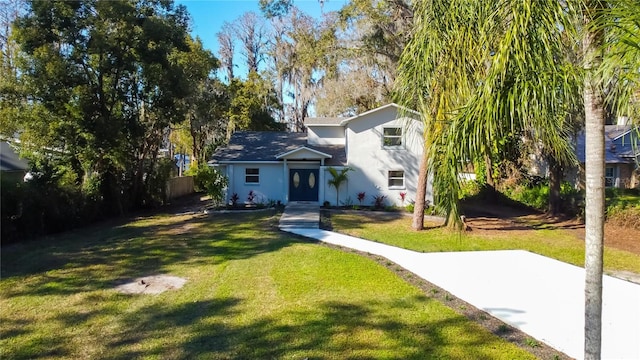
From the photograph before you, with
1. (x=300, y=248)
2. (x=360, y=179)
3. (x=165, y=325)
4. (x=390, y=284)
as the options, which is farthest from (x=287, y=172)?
(x=165, y=325)

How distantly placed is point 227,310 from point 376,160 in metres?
14.9

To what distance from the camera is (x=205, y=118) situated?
101 ft

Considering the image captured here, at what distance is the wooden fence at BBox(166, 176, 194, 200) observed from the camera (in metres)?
25.5

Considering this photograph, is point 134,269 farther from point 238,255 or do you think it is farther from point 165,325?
point 165,325

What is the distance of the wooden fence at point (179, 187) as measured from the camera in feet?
83.8

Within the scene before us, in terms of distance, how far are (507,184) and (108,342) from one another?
22.1m

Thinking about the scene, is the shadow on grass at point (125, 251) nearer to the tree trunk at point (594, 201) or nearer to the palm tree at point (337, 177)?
the palm tree at point (337, 177)

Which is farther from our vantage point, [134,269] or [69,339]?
[134,269]

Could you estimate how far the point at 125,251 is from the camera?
1054 cm

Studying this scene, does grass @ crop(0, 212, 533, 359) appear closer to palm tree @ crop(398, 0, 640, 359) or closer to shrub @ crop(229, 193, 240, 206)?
palm tree @ crop(398, 0, 640, 359)

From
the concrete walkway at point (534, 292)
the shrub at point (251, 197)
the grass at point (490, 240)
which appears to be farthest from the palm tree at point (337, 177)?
the concrete walkway at point (534, 292)

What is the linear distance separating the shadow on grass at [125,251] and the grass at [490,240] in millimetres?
3115

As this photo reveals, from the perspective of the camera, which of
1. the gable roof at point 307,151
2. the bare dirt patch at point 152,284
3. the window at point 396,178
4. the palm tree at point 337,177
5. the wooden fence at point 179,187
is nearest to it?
the bare dirt patch at point 152,284

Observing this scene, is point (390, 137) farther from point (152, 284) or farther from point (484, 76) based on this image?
point (484, 76)
